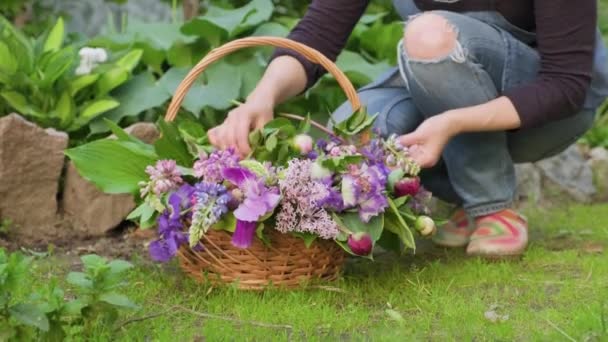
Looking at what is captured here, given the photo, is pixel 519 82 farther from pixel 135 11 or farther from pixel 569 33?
pixel 135 11

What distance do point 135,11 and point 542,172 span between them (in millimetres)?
2147

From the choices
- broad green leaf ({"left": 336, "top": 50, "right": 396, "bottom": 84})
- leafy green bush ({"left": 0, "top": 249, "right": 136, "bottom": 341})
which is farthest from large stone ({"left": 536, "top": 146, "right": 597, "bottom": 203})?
leafy green bush ({"left": 0, "top": 249, "right": 136, "bottom": 341})

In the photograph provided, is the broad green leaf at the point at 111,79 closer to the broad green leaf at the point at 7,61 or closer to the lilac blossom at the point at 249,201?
the broad green leaf at the point at 7,61

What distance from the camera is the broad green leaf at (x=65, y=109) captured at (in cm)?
306

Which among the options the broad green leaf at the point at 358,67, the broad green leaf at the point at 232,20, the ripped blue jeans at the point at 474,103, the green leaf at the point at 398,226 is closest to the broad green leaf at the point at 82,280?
the green leaf at the point at 398,226

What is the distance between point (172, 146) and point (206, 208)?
0.95 ft

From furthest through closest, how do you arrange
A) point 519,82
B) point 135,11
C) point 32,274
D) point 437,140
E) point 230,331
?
point 135,11 → point 519,82 → point 32,274 → point 437,140 → point 230,331

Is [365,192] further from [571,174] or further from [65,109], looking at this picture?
[571,174]

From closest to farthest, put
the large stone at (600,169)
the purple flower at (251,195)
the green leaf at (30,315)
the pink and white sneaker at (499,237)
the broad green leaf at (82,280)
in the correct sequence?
1. the green leaf at (30,315)
2. the broad green leaf at (82,280)
3. the purple flower at (251,195)
4. the pink and white sneaker at (499,237)
5. the large stone at (600,169)

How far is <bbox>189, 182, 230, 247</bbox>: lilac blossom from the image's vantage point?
6.66 ft

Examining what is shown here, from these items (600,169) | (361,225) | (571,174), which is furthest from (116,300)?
(600,169)

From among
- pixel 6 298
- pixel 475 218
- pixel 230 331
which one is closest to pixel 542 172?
pixel 475 218

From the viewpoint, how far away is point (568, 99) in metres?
2.34

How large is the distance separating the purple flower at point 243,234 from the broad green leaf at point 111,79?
4.09 ft
